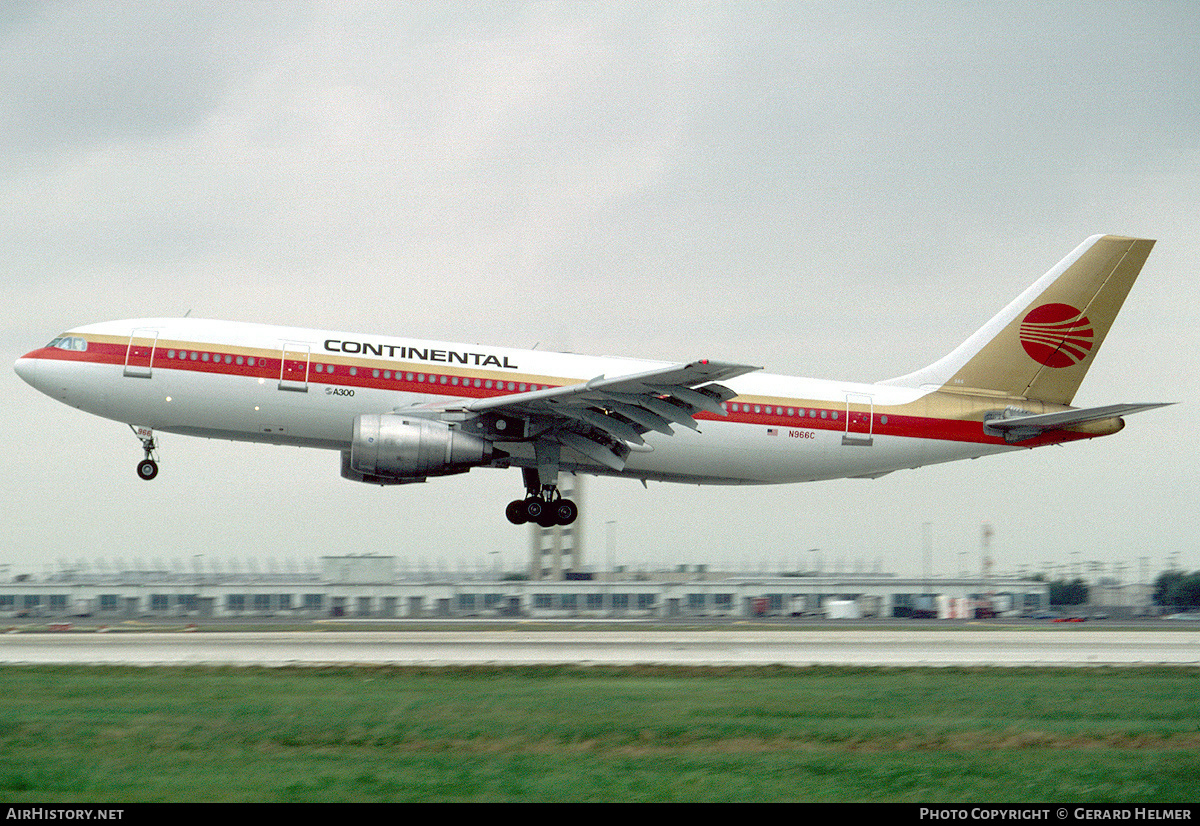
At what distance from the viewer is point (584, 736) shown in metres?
20.8

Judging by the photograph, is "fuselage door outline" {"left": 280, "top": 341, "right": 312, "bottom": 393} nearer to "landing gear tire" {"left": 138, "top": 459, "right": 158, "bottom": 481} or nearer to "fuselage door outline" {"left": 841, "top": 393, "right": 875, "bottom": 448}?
"landing gear tire" {"left": 138, "top": 459, "right": 158, "bottom": 481}

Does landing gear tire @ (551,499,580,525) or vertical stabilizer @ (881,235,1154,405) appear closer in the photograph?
landing gear tire @ (551,499,580,525)

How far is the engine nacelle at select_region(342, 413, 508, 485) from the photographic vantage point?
111ft

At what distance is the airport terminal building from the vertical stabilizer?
1825 inches

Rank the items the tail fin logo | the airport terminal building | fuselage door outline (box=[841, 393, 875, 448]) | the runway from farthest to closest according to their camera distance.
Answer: the airport terminal building
the tail fin logo
fuselage door outline (box=[841, 393, 875, 448])
the runway

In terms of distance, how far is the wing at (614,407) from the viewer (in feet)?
106

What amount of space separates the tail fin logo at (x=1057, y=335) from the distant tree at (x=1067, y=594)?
85162 mm

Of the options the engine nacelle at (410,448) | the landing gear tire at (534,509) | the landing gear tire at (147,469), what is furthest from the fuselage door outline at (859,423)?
the landing gear tire at (147,469)

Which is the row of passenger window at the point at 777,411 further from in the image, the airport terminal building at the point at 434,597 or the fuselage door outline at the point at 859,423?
the airport terminal building at the point at 434,597

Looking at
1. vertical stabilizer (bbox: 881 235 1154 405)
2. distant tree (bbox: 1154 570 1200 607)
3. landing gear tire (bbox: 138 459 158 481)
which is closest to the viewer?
landing gear tire (bbox: 138 459 158 481)

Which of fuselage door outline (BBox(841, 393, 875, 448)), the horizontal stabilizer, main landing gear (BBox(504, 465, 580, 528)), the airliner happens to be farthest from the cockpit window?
the horizontal stabilizer

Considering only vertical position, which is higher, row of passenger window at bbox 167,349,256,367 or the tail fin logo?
the tail fin logo

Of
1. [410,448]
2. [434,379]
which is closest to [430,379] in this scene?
[434,379]
